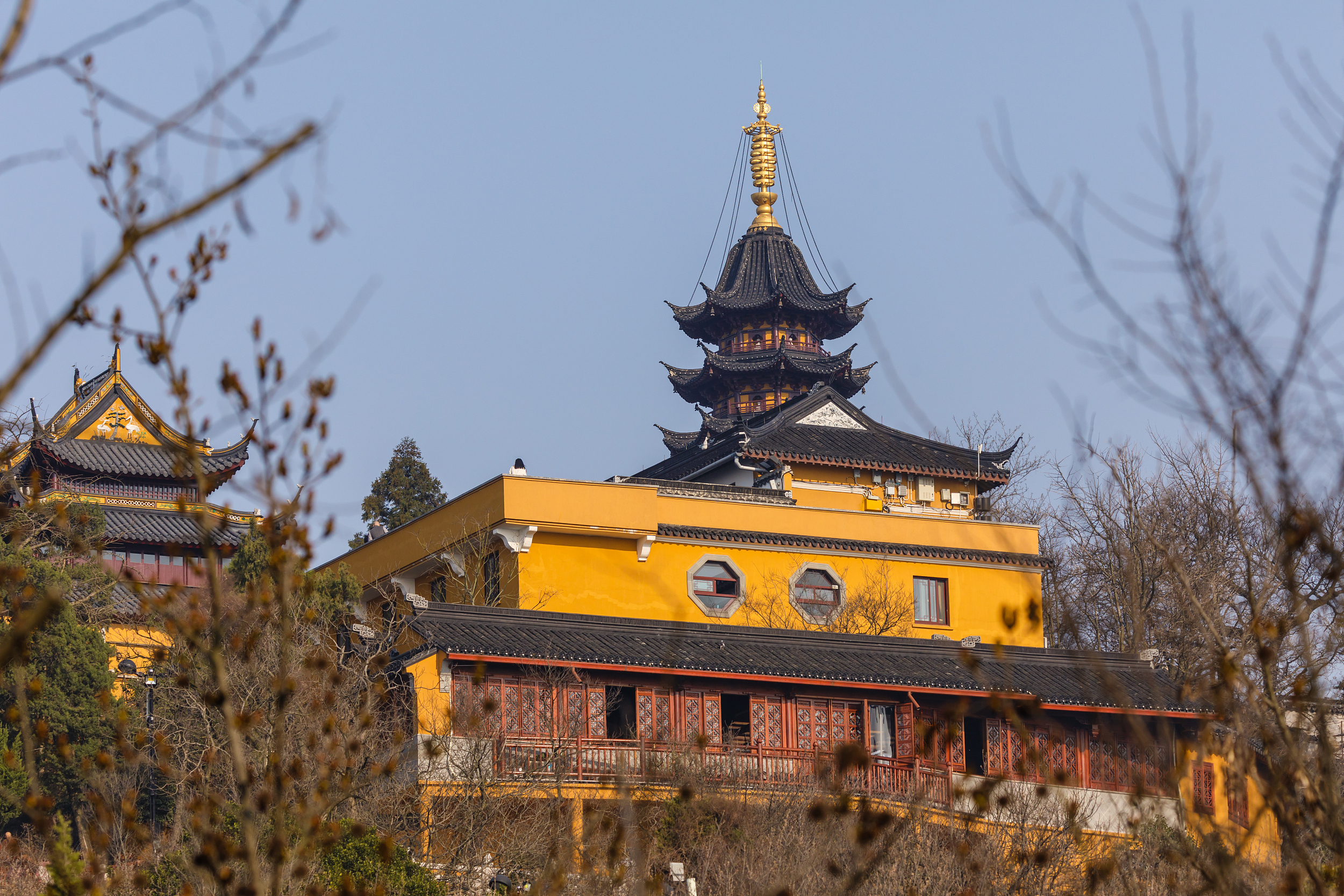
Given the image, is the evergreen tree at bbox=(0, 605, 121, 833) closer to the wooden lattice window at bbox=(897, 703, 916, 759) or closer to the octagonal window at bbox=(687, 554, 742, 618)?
the octagonal window at bbox=(687, 554, 742, 618)

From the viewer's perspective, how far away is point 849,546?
3303 centimetres

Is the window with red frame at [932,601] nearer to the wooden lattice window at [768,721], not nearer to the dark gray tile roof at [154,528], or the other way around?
the wooden lattice window at [768,721]

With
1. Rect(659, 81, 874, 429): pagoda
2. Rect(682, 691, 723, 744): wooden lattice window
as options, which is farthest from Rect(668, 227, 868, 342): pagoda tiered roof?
Rect(682, 691, 723, 744): wooden lattice window

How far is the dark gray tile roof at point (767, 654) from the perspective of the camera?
24.3 m

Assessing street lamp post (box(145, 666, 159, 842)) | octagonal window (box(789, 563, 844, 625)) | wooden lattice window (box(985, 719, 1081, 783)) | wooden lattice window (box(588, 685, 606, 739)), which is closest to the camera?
street lamp post (box(145, 666, 159, 842))

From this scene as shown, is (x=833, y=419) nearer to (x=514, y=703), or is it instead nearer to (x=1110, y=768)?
(x=1110, y=768)

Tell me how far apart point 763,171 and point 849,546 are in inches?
871

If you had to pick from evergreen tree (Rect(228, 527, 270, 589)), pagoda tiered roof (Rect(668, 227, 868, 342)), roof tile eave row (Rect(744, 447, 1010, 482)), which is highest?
pagoda tiered roof (Rect(668, 227, 868, 342))

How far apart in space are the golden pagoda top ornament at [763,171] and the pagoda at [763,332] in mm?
208

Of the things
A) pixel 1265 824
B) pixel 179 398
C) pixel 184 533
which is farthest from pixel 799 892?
pixel 184 533

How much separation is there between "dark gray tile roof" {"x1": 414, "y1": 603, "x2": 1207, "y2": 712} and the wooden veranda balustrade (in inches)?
57.1

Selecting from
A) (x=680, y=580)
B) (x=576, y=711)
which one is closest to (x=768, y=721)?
(x=576, y=711)

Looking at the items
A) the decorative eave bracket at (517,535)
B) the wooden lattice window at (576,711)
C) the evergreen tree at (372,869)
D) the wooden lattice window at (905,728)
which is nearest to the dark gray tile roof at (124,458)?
the decorative eave bracket at (517,535)

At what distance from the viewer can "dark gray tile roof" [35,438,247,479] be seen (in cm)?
4028
